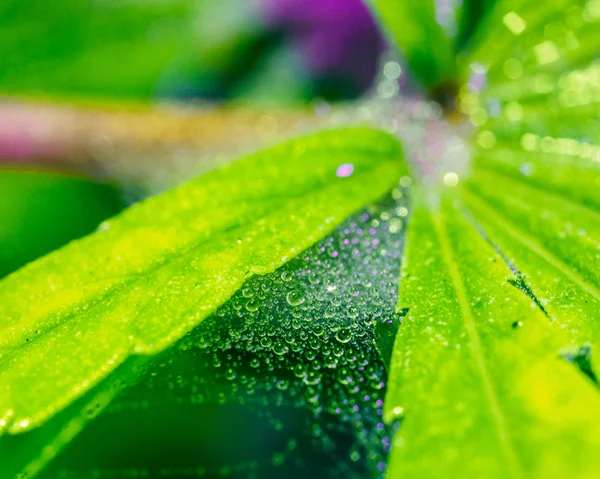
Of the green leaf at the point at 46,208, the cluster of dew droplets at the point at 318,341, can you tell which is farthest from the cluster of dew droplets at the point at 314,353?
the green leaf at the point at 46,208

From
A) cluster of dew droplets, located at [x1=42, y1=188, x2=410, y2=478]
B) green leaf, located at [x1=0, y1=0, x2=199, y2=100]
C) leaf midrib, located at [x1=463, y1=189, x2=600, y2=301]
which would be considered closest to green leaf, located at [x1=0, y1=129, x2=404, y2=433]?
cluster of dew droplets, located at [x1=42, y1=188, x2=410, y2=478]

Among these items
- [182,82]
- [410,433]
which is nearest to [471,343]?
[410,433]

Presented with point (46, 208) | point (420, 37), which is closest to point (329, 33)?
point (420, 37)

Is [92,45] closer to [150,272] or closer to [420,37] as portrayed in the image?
[420,37]

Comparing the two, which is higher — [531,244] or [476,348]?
[531,244]

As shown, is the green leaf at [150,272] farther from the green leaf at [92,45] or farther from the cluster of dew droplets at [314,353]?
the green leaf at [92,45]
